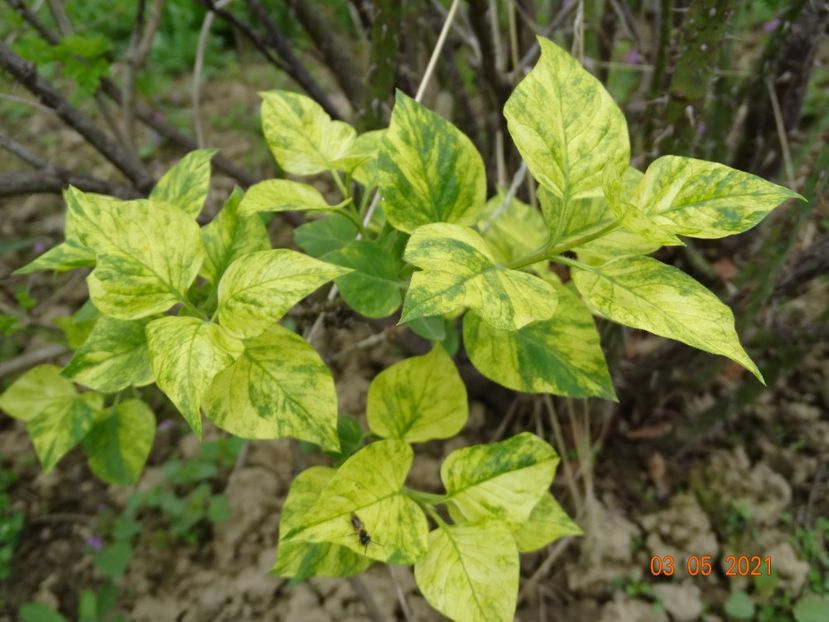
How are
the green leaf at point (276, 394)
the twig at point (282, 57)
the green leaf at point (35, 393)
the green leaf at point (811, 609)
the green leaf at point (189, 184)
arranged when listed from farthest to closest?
the twig at point (282, 57) → the green leaf at point (811, 609) → the green leaf at point (35, 393) → the green leaf at point (189, 184) → the green leaf at point (276, 394)

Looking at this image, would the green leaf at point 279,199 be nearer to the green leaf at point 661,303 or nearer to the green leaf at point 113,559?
the green leaf at point 661,303

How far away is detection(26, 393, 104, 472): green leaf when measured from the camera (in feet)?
2.41

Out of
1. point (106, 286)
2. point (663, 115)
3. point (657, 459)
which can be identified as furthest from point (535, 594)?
point (106, 286)

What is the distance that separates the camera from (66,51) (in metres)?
0.99

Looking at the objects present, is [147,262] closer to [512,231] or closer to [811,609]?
[512,231]

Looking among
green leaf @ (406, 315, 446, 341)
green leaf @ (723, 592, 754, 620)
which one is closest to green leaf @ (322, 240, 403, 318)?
green leaf @ (406, 315, 446, 341)

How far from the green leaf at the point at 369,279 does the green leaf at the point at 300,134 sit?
0.33ft

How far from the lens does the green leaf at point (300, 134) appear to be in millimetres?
646

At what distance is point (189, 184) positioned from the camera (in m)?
0.66

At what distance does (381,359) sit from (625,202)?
113 centimetres

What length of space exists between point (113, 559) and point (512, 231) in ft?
3.27

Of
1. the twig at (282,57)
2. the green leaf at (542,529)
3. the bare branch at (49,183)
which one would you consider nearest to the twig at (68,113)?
the bare branch at (49,183)

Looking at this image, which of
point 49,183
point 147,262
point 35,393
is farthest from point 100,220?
point 49,183

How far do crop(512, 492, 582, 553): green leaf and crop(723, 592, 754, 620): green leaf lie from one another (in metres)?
0.67
